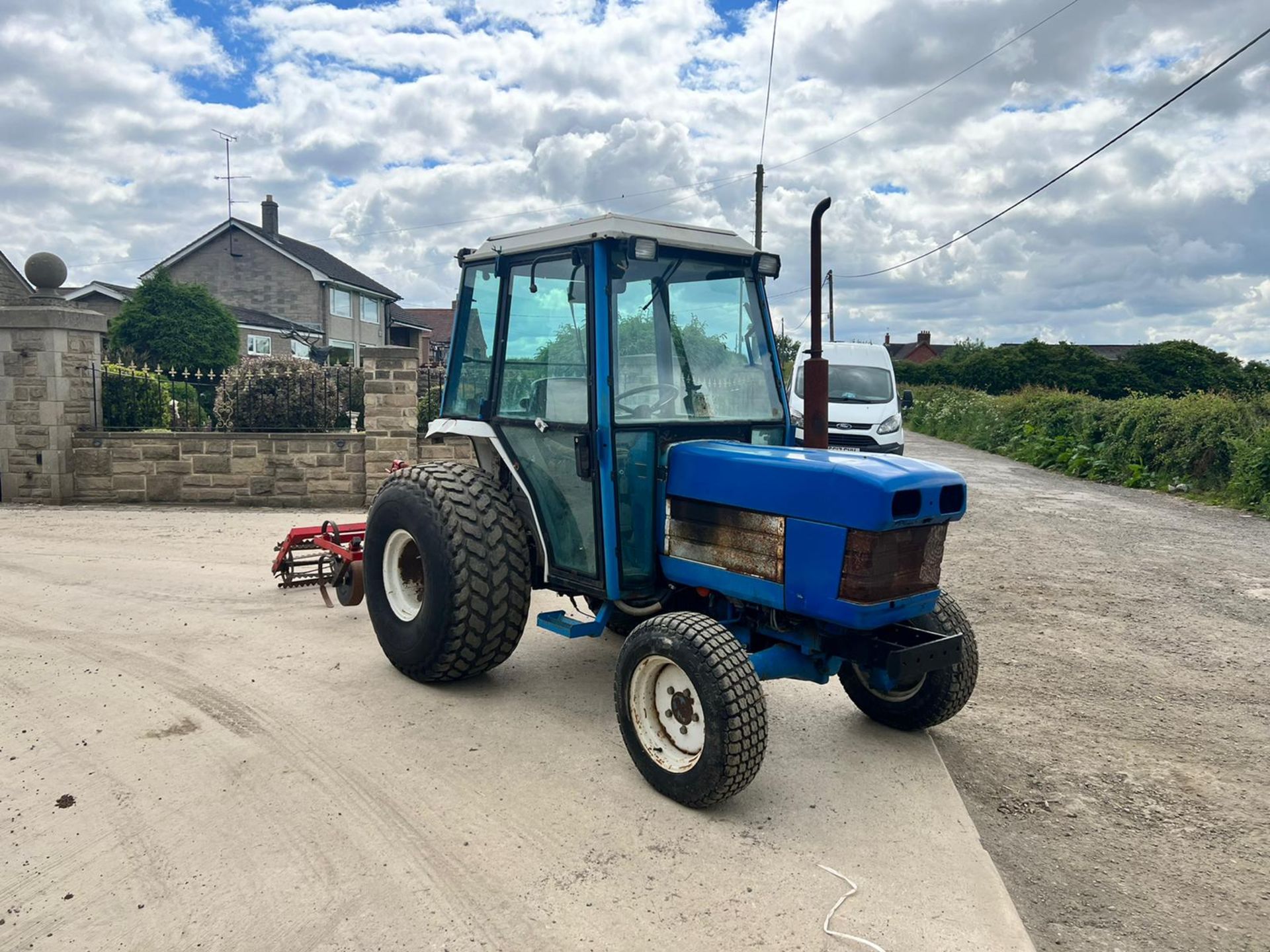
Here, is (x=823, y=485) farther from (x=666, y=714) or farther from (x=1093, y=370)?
(x=1093, y=370)

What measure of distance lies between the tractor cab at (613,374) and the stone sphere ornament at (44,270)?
8.56 meters

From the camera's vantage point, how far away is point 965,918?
3.07 m

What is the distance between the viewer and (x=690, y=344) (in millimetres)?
4602

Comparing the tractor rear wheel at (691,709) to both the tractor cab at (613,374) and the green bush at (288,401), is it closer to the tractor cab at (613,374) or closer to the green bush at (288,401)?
the tractor cab at (613,374)

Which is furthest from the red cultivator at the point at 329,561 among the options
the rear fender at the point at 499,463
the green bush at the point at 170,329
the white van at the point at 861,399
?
the green bush at the point at 170,329

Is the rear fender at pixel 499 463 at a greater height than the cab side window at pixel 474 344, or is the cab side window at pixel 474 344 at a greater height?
the cab side window at pixel 474 344

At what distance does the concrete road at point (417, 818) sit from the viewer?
2969 mm

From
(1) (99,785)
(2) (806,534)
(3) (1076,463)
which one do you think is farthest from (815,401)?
(3) (1076,463)

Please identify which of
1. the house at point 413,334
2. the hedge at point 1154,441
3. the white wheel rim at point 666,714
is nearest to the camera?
the white wheel rim at point 666,714

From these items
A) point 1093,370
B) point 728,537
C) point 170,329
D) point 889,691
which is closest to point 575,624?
point 728,537

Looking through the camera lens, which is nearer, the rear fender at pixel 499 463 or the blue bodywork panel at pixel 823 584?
the blue bodywork panel at pixel 823 584

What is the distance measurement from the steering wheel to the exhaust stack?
67cm

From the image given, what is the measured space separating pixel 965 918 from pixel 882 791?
36.4 inches

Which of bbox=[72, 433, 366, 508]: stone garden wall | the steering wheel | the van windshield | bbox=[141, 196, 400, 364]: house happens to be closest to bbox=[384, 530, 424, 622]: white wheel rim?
the steering wheel
